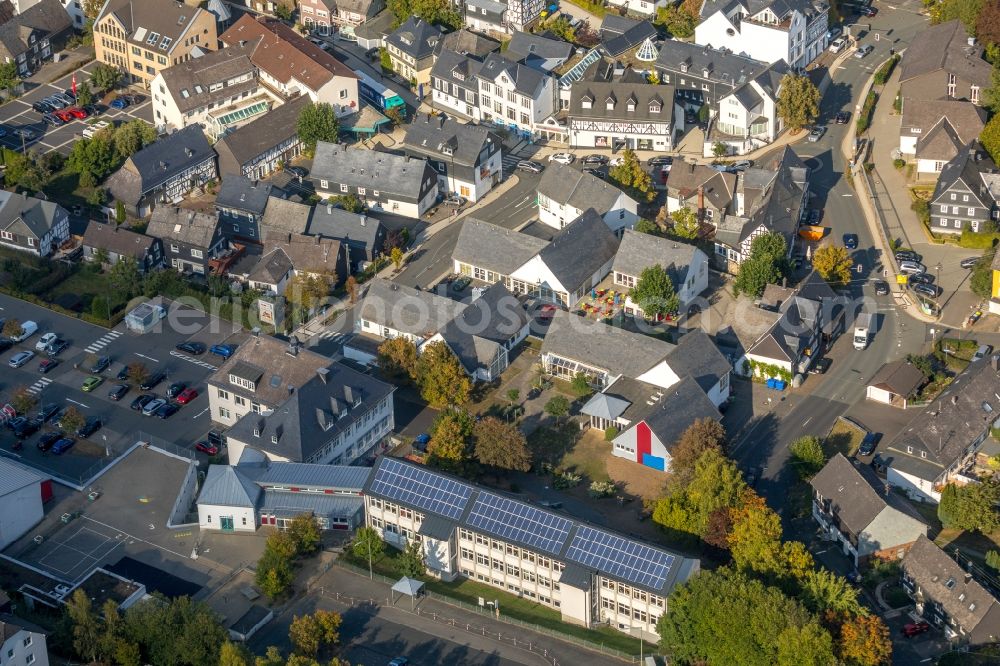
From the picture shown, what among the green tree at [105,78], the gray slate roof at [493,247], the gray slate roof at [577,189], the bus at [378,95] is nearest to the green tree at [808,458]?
the gray slate roof at [493,247]

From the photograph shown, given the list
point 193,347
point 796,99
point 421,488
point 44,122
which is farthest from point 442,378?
point 44,122

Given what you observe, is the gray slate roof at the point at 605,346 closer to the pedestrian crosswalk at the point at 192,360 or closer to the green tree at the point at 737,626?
the pedestrian crosswalk at the point at 192,360

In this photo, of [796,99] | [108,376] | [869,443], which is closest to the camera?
[869,443]

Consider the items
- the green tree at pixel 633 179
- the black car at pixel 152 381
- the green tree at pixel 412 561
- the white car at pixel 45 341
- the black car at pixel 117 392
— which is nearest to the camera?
the green tree at pixel 412 561

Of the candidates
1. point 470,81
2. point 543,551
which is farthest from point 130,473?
point 470,81

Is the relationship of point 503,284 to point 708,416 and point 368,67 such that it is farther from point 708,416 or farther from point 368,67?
point 368,67

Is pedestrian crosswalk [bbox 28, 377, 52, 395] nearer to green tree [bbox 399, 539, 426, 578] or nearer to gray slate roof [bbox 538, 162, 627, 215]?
green tree [bbox 399, 539, 426, 578]

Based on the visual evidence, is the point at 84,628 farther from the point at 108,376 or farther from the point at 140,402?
the point at 108,376
